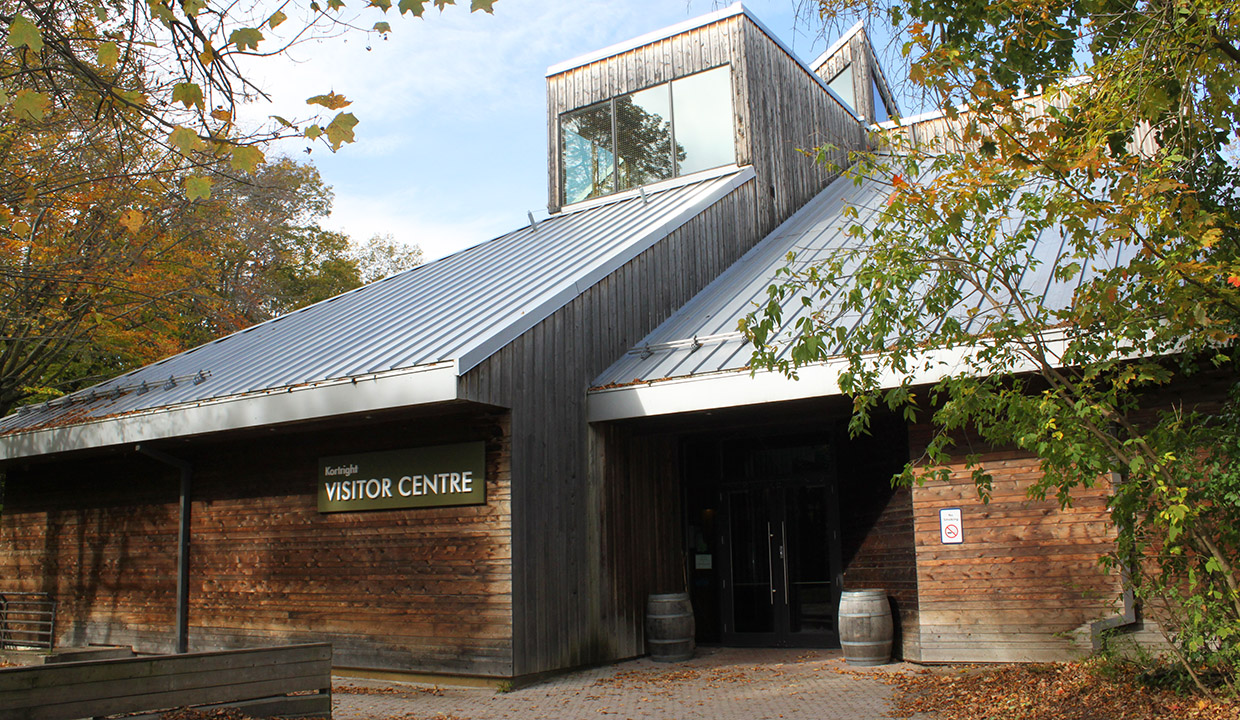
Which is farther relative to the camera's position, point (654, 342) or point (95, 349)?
point (95, 349)

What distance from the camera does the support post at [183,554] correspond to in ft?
41.0

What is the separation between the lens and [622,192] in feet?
58.4

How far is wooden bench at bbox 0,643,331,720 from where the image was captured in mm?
6371

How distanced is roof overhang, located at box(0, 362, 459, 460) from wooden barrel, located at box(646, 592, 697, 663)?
3.96 m

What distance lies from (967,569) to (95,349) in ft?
56.4

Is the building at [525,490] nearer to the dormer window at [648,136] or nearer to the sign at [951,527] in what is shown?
the sign at [951,527]

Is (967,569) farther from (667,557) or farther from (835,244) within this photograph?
(835,244)

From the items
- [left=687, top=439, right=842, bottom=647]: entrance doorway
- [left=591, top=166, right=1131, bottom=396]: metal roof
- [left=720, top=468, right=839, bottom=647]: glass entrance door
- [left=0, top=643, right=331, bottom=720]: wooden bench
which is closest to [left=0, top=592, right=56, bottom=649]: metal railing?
[left=0, top=643, right=331, bottom=720]: wooden bench

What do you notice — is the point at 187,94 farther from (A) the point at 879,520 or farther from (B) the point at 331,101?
(A) the point at 879,520

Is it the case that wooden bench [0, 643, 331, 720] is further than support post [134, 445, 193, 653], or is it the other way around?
support post [134, 445, 193, 653]

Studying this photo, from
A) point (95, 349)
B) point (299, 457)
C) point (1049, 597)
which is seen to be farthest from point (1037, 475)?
point (95, 349)

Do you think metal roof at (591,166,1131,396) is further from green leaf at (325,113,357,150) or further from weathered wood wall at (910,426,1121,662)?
green leaf at (325,113,357,150)

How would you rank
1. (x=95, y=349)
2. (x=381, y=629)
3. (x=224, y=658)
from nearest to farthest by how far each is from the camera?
(x=224, y=658)
(x=381, y=629)
(x=95, y=349)

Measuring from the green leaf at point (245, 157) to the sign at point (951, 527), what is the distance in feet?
24.7
